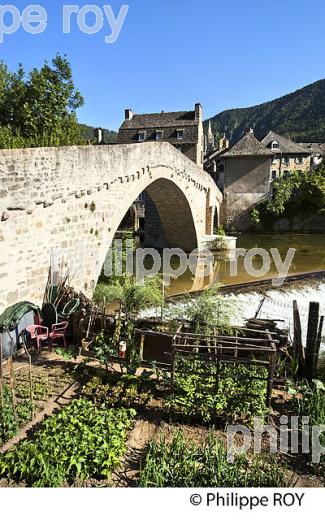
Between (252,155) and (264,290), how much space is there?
17849 mm

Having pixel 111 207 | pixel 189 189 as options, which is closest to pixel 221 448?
pixel 111 207

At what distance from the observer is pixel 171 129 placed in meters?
27.0

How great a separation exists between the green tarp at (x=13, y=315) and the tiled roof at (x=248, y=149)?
23797mm

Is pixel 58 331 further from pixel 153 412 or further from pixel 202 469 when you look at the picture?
pixel 202 469

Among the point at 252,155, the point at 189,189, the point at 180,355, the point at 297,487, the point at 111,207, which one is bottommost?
the point at 297,487

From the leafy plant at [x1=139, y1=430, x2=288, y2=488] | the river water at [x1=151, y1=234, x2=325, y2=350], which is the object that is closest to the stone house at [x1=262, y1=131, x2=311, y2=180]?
the river water at [x1=151, y1=234, x2=325, y2=350]

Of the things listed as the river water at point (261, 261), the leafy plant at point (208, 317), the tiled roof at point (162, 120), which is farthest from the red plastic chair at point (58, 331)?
the tiled roof at point (162, 120)

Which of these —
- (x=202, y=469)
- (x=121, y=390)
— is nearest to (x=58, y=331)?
(x=121, y=390)

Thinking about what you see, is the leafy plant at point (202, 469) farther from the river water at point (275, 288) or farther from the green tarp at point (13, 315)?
the river water at point (275, 288)

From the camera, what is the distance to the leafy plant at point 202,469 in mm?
3643

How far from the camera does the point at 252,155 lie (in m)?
27.3

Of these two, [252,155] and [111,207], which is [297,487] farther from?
[252,155]

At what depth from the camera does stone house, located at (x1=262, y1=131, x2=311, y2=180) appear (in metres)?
31.8

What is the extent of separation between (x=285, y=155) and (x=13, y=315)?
100 feet
